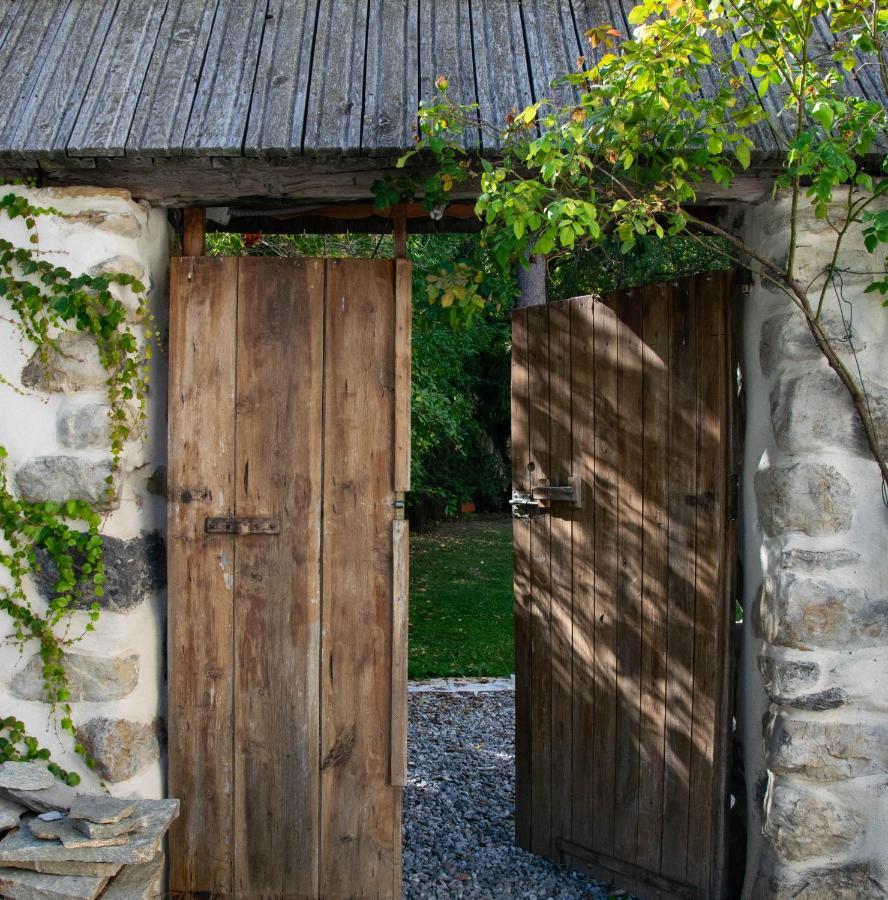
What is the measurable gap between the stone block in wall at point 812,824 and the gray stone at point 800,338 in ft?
4.03

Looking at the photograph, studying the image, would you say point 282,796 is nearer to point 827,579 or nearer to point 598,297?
point 827,579

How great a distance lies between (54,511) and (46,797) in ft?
2.70

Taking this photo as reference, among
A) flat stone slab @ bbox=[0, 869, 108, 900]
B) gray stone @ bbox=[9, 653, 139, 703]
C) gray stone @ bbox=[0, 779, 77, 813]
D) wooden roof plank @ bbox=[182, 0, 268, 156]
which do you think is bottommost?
flat stone slab @ bbox=[0, 869, 108, 900]

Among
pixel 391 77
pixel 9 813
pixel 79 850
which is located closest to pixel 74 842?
pixel 79 850

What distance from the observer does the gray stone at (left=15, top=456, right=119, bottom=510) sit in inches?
113

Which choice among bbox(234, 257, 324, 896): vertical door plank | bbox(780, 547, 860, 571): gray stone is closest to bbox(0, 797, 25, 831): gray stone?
bbox(234, 257, 324, 896): vertical door plank

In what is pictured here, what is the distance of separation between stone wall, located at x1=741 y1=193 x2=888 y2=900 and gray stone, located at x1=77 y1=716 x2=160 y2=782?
6.21ft

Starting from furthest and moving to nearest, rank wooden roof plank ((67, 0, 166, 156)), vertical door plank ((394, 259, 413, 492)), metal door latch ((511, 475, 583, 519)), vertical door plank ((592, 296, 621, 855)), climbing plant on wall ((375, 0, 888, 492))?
metal door latch ((511, 475, 583, 519))
vertical door plank ((592, 296, 621, 855))
vertical door plank ((394, 259, 413, 492))
wooden roof plank ((67, 0, 166, 156))
climbing plant on wall ((375, 0, 888, 492))

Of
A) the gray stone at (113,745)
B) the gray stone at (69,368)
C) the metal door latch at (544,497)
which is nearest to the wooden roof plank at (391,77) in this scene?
the gray stone at (69,368)

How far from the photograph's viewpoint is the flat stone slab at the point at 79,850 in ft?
8.39

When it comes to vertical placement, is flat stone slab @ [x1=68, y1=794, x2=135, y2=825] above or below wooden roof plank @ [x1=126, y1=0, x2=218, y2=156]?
below

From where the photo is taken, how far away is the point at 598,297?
351cm

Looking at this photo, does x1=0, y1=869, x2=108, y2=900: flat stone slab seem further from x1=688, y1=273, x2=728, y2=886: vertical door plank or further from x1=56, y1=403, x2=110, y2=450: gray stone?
x1=688, y1=273, x2=728, y2=886: vertical door plank

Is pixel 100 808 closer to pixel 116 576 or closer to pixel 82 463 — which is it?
pixel 116 576
